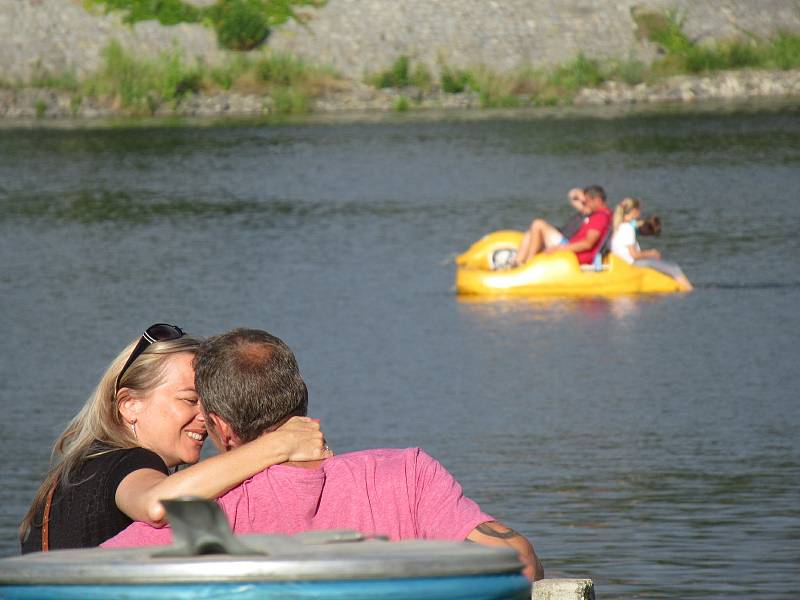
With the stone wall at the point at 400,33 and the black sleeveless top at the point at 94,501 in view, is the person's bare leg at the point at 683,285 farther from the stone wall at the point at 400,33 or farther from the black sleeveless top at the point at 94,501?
the stone wall at the point at 400,33

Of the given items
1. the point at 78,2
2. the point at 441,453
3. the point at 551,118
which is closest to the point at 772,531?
the point at 441,453

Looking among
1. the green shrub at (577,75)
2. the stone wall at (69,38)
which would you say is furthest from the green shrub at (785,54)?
the stone wall at (69,38)

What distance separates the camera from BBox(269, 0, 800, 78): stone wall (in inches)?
2793

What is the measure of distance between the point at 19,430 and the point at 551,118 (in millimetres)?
46950

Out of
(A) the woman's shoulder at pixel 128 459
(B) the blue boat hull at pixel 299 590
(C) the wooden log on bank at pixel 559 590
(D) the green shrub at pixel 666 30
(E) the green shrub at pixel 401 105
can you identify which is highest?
(D) the green shrub at pixel 666 30

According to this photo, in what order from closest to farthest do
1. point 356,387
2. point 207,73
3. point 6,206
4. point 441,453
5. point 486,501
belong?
point 486,501, point 441,453, point 356,387, point 6,206, point 207,73

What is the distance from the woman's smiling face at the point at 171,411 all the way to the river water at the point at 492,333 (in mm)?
3884

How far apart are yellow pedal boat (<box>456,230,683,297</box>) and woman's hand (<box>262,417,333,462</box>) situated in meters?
15.0

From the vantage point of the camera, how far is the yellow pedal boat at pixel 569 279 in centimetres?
1852

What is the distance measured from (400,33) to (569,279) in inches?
2144

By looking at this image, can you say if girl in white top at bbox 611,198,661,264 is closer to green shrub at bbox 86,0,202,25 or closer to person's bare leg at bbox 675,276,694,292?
person's bare leg at bbox 675,276,694,292

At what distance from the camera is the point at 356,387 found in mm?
14047

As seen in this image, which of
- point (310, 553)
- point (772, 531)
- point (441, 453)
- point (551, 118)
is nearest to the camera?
point (310, 553)

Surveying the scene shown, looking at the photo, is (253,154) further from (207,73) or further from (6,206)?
(207,73)
